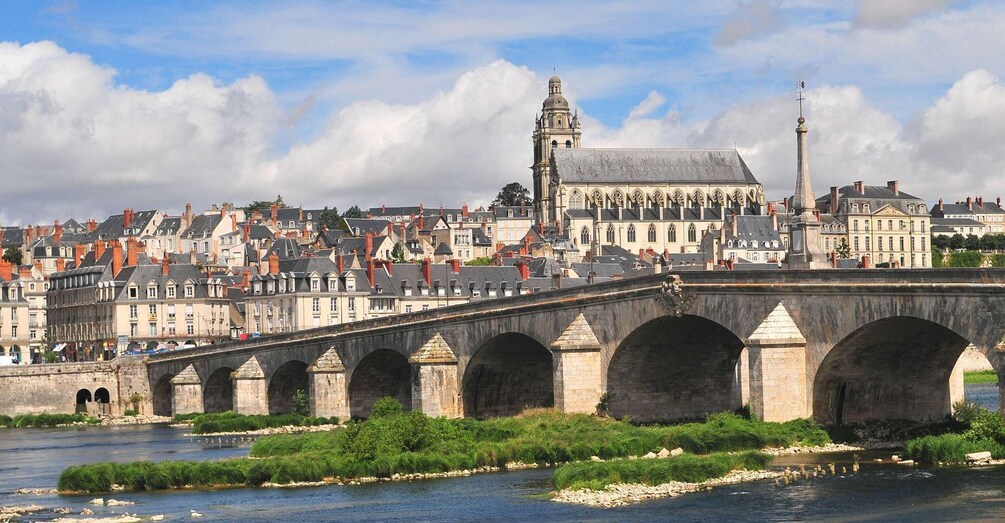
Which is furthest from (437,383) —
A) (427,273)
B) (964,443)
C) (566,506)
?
(427,273)

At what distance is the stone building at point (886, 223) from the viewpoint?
573 feet

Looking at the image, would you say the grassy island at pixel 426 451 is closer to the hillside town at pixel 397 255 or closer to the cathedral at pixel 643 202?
the hillside town at pixel 397 255

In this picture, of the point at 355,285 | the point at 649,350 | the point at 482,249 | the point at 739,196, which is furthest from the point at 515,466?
the point at 739,196

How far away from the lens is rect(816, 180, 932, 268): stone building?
6880 inches

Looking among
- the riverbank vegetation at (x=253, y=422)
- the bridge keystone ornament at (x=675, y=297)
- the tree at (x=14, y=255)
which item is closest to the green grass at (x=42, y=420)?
the riverbank vegetation at (x=253, y=422)

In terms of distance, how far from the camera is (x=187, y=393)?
9375 centimetres

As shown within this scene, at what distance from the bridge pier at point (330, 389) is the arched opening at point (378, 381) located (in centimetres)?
43

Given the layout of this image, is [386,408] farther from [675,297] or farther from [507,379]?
[507,379]

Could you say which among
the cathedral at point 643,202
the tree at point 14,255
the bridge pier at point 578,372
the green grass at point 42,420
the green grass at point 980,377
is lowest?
the green grass at point 42,420

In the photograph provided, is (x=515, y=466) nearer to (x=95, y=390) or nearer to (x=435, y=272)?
(x=95, y=390)

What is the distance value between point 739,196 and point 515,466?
14841 cm

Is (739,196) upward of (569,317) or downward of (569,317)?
upward

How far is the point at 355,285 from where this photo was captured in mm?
111375

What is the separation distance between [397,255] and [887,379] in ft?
361
